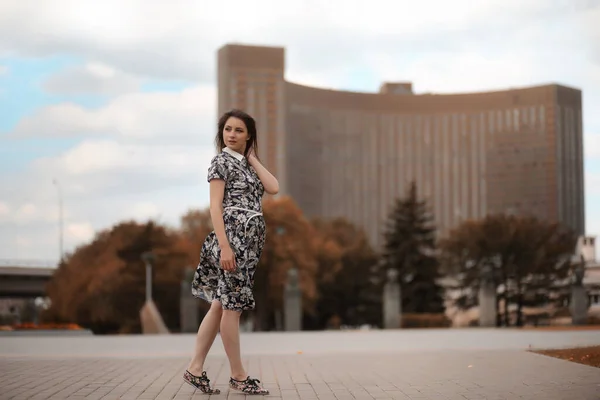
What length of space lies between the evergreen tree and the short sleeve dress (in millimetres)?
48760

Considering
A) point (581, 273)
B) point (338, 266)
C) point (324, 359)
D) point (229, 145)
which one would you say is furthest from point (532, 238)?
point (229, 145)

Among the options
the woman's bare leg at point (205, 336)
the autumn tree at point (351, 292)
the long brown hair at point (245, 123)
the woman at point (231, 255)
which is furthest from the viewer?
the autumn tree at point (351, 292)

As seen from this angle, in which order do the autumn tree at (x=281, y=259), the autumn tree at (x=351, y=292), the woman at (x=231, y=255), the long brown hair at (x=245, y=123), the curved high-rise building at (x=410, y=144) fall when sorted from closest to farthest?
1. the woman at (x=231, y=255)
2. the long brown hair at (x=245, y=123)
3. the autumn tree at (x=281, y=259)
4. the autumn tree at (x=351, y=292)
5. the curved high-rise building at (x=410, y=144)

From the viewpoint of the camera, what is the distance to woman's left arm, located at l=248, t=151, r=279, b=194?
286 inches

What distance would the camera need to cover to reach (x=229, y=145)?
7395 millimetres

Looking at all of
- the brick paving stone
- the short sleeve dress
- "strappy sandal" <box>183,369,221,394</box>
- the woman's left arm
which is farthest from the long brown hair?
the brick paving stone

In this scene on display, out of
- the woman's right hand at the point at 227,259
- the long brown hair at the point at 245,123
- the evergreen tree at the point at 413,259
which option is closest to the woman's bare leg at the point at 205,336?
the woman's right hand at the point at 227,259

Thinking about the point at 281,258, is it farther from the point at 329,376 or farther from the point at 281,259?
the point at 329,376

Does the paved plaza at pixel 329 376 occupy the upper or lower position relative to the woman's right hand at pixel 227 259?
lower

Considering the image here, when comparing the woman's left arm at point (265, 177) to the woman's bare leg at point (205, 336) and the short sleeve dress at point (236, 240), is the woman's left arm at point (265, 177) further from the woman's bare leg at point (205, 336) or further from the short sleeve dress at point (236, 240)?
the woman's bare leg at point (205, 336)

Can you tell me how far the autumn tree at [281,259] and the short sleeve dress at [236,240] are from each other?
132 ft

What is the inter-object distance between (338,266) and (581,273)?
84.7 feet

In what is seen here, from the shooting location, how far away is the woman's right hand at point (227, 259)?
691 cm

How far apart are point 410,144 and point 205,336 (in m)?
159
